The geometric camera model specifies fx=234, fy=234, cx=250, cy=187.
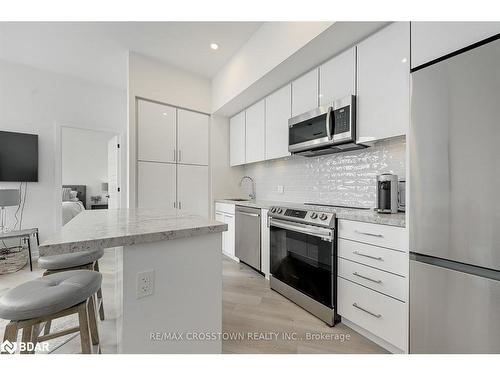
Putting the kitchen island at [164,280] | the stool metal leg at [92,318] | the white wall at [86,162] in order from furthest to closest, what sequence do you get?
the white wall at [86,162], the stool metal leg at [92,318], the kitchen island at [164,280]

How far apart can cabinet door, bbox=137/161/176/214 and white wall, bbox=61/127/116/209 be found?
4.43m

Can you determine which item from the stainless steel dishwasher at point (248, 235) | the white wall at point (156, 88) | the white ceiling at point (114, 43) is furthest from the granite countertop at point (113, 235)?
the white ceiling at point (114, 43)

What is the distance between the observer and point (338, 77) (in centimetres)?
215

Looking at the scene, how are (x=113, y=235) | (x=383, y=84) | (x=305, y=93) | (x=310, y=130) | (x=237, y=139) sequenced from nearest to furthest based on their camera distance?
(x=113, y=235)
(x=383, y=84)
(x=310, y=130)
(x=305, y=93)
(x=237, y=139)

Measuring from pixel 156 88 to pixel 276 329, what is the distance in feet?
10.8

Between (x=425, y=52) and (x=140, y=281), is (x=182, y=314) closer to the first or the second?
(x=140, y=281)

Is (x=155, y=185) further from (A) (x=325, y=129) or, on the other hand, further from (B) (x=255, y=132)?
(A) (x=325, y=129)

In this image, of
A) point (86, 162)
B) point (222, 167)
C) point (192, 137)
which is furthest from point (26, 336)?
point (86, 162)

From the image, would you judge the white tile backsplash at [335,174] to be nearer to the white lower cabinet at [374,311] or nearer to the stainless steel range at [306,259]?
the stainless steel range at [306,259]

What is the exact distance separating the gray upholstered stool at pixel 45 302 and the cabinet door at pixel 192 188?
238cm

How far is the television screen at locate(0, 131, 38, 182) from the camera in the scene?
3.28 meters

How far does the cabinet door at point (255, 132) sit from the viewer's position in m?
3.23

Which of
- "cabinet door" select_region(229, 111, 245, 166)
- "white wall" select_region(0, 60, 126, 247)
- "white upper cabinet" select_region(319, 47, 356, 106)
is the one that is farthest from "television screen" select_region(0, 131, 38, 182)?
"white upper cabinet" select_region(319, 47, 356, 106)

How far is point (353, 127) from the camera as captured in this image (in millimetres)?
2002
